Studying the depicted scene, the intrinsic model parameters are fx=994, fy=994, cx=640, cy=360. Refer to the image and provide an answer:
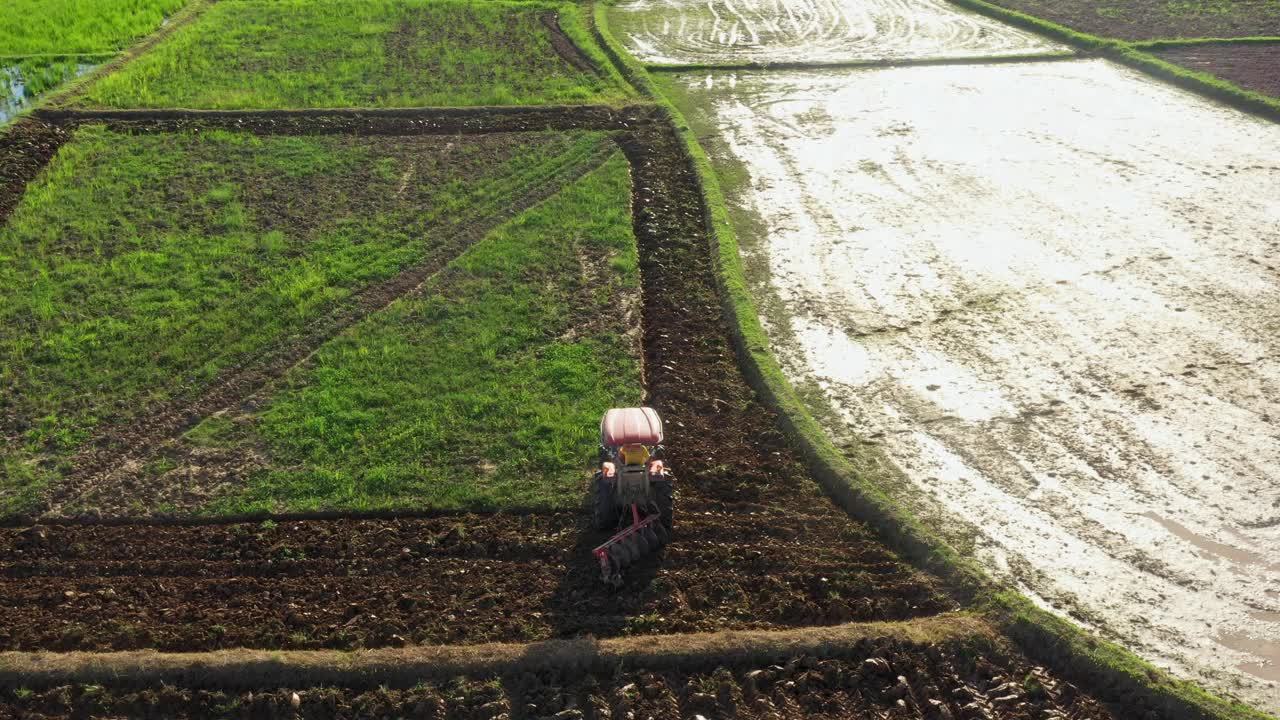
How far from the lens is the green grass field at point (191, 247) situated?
14.4 metres

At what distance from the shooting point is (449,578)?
11.4 m

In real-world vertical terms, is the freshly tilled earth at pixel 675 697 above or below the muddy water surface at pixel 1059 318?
below

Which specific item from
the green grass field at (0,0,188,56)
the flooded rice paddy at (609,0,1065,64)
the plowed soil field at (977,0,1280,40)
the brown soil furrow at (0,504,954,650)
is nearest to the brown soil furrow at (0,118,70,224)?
the green grass field at (0,0,188,56)

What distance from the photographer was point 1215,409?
13.9 meters

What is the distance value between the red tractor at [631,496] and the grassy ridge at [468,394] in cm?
101

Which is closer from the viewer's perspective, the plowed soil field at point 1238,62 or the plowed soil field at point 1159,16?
the plowed soil field at point 1238,62

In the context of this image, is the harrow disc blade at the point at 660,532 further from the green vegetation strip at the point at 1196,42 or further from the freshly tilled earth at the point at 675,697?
the green vegetation strip at the point at 1196,42

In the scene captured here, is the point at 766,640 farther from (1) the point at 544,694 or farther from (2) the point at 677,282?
(2) the point at 677,282

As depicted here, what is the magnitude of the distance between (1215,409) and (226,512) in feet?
43.7

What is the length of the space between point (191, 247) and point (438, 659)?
1092 centimetres

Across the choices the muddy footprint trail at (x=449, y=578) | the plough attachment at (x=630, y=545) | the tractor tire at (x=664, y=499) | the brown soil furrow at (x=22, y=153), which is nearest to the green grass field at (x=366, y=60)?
the brown soil furrow at (x=22, y=153)

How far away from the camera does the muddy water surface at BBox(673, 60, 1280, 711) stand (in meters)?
11.6

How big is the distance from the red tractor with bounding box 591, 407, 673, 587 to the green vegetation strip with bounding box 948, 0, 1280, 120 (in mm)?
20259

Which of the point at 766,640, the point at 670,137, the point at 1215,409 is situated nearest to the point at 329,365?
the point at 766,640
